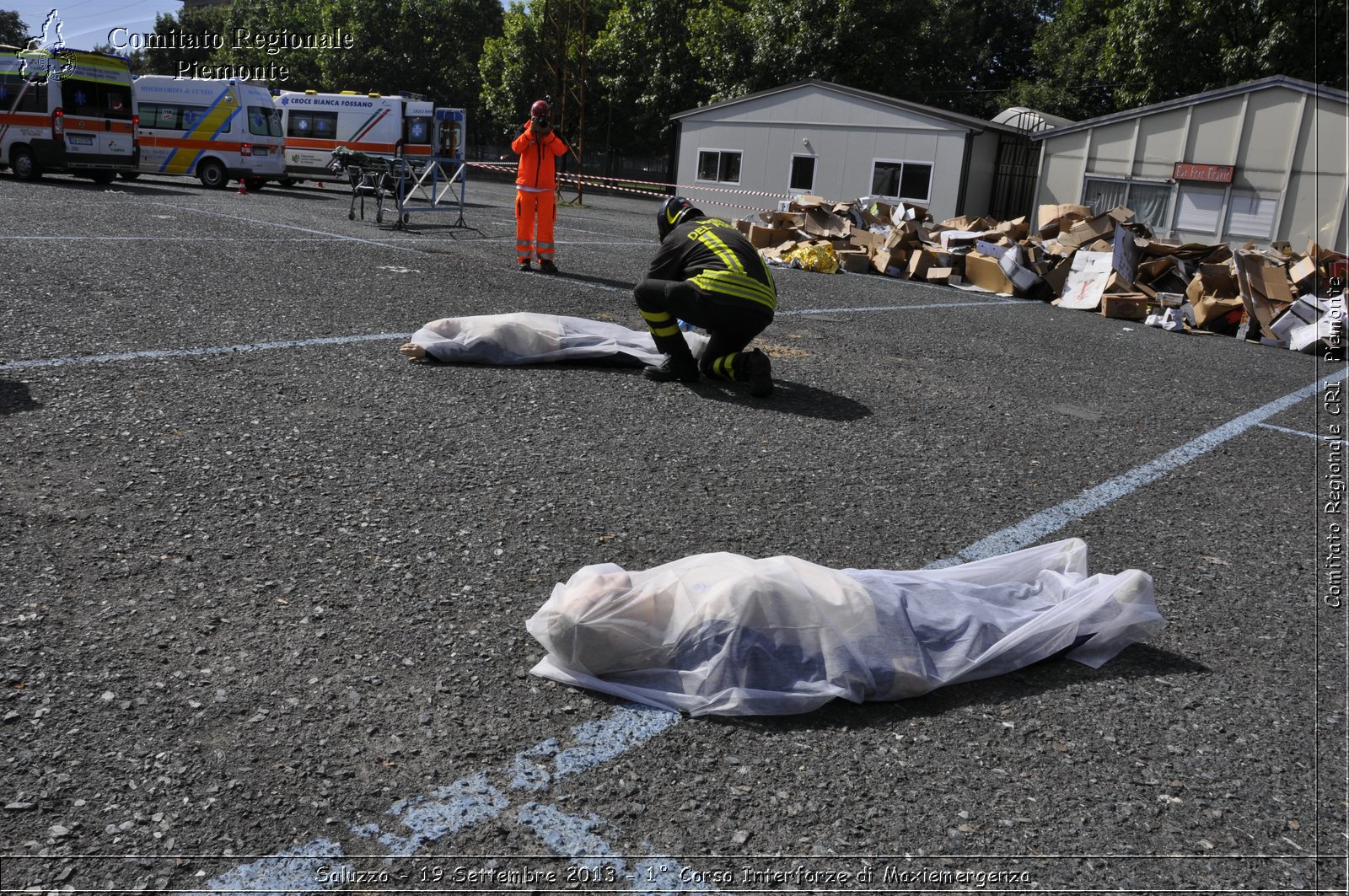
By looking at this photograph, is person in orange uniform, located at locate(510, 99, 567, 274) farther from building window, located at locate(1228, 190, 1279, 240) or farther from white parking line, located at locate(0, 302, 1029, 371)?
building window, located at locate(1228, 190, 1279, 240)

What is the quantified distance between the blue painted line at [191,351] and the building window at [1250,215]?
20.7 m

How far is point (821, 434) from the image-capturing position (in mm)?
5551

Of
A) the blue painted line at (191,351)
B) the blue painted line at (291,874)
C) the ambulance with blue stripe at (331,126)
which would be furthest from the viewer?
the ambulance with blue stripe at (331,126)

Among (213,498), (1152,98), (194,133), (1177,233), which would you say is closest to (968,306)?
(213,498)

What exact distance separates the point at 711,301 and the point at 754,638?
378cm

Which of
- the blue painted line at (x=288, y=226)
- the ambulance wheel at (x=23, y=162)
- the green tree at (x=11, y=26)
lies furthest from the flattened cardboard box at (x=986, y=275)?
the green tree at (x=11, y=26)

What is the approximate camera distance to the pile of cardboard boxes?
38.8 ft

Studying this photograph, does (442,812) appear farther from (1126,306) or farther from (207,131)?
(207,131)

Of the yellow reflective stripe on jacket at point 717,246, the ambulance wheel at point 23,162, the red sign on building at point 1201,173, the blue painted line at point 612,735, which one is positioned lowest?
the blue painted line at point 612,735

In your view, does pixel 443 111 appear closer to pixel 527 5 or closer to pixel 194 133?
pixel 194 133

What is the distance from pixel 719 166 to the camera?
30.1m

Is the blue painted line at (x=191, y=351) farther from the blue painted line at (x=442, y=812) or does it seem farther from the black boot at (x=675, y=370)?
the blue painted line at (x=442, y=812)

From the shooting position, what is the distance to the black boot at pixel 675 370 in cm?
644

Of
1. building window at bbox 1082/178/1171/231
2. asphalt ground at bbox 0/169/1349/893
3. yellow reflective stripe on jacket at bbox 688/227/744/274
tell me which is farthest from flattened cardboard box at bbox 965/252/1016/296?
building window at bbox 1082/178/1171/231
